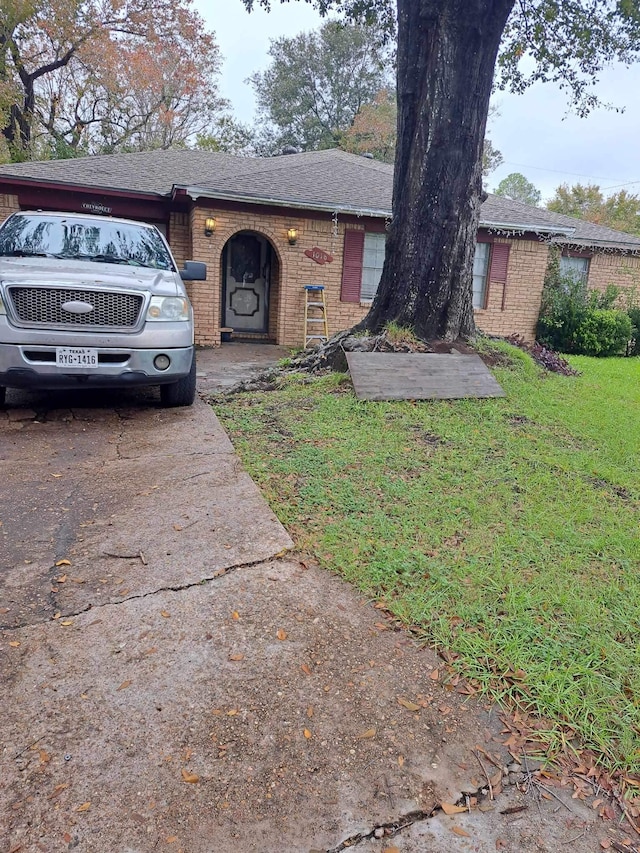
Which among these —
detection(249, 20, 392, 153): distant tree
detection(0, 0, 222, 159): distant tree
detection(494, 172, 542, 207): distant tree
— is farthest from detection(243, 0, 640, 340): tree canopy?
detection(494, 172, 542, 207): distant tree

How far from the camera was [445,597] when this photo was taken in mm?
2350

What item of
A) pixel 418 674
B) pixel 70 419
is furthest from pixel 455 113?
pixel 418 674

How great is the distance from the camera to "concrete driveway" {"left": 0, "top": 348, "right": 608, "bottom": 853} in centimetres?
137

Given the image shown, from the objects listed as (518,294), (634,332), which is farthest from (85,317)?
(634,332)

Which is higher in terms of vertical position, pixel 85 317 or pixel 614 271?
pixel 614 271

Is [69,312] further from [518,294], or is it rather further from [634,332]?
[634,332]

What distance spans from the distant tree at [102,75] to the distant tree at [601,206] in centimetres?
2426

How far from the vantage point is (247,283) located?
12570mm

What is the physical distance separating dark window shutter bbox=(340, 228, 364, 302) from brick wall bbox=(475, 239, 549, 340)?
3.09m

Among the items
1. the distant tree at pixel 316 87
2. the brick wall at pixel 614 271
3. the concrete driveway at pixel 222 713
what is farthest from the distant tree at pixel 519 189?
the concrete driveway at pixel 222 713

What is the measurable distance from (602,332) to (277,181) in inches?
318

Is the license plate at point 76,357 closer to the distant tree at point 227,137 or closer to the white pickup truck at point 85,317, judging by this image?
the white pickup truck at point 85,317

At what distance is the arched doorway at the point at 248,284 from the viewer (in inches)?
488

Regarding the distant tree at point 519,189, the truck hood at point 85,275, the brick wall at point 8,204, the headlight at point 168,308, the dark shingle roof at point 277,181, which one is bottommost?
the headlight at point 168,308
